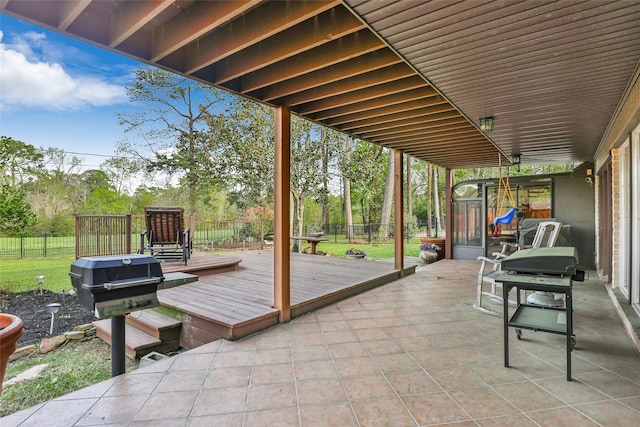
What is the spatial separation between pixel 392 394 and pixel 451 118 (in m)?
3.49

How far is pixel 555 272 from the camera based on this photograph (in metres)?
2.45

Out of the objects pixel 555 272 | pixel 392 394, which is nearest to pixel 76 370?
pixel 392 394

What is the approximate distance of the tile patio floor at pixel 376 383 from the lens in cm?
187

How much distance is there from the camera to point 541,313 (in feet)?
9.00

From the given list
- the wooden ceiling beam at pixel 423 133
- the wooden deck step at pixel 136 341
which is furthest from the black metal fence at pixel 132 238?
the wooden ceiling beam at pixel 423 133

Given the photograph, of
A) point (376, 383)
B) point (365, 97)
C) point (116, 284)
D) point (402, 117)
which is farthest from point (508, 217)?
point (116, 284)

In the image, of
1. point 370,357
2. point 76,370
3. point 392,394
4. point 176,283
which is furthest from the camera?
point 76,370

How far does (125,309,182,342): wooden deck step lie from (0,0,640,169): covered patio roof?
259cm

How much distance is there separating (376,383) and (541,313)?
64.0 inches

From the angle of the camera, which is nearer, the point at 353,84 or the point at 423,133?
the point at 353,84

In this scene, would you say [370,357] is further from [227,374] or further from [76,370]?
[76,370]

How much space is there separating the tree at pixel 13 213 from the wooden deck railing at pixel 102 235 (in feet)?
7.15

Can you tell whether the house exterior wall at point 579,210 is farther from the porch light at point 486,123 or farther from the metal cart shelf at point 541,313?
the metal cart shelf at point 541,313

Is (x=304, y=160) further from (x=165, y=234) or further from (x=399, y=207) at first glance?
(x=165, y=234)
